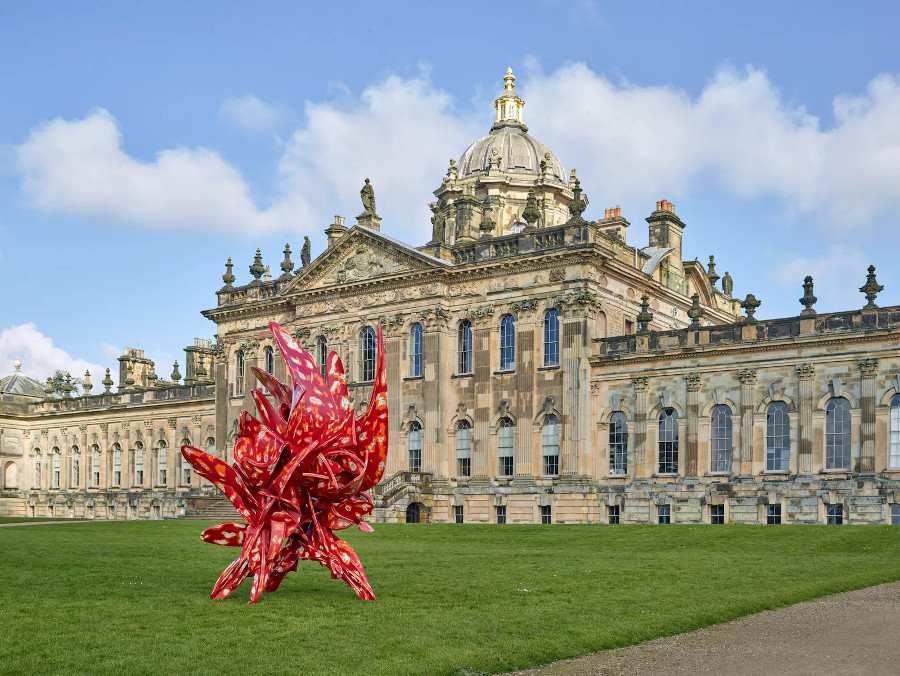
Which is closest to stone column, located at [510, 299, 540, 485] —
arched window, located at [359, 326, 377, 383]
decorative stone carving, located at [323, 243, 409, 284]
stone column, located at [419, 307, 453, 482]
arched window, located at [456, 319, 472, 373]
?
arched window, located at [456, 319, 472, 373]

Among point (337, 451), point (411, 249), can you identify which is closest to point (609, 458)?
point (411, 249)

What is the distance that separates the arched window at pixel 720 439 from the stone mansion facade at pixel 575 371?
10cm

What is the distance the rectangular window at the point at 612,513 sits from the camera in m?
44.8

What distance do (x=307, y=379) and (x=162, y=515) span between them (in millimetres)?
49071

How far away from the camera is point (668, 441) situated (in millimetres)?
44062

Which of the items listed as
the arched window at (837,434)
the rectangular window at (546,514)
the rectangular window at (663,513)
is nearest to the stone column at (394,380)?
the rectangular window at (546,514)

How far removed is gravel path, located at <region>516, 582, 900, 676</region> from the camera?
12586mm

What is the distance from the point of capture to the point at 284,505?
685 inches

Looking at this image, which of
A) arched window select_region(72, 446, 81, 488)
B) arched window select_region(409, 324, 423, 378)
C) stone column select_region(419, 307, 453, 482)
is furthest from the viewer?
arched window select_region(72, 446, 81, 488)

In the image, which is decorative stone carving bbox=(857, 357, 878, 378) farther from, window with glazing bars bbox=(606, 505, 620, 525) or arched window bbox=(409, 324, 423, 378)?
arched window bbox=(409, 324, 423, 378)

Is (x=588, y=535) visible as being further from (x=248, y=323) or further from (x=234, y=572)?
(x=248, y=323)

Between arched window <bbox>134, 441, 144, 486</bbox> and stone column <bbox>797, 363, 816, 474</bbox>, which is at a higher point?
stone column <bbox>797, 363, 816, 474</bbox>

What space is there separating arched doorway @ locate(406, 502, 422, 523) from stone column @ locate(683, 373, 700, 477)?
11.5 meters

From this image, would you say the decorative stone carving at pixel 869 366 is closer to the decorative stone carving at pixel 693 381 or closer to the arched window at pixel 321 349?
the decorative stone carving at pixel 693 381
